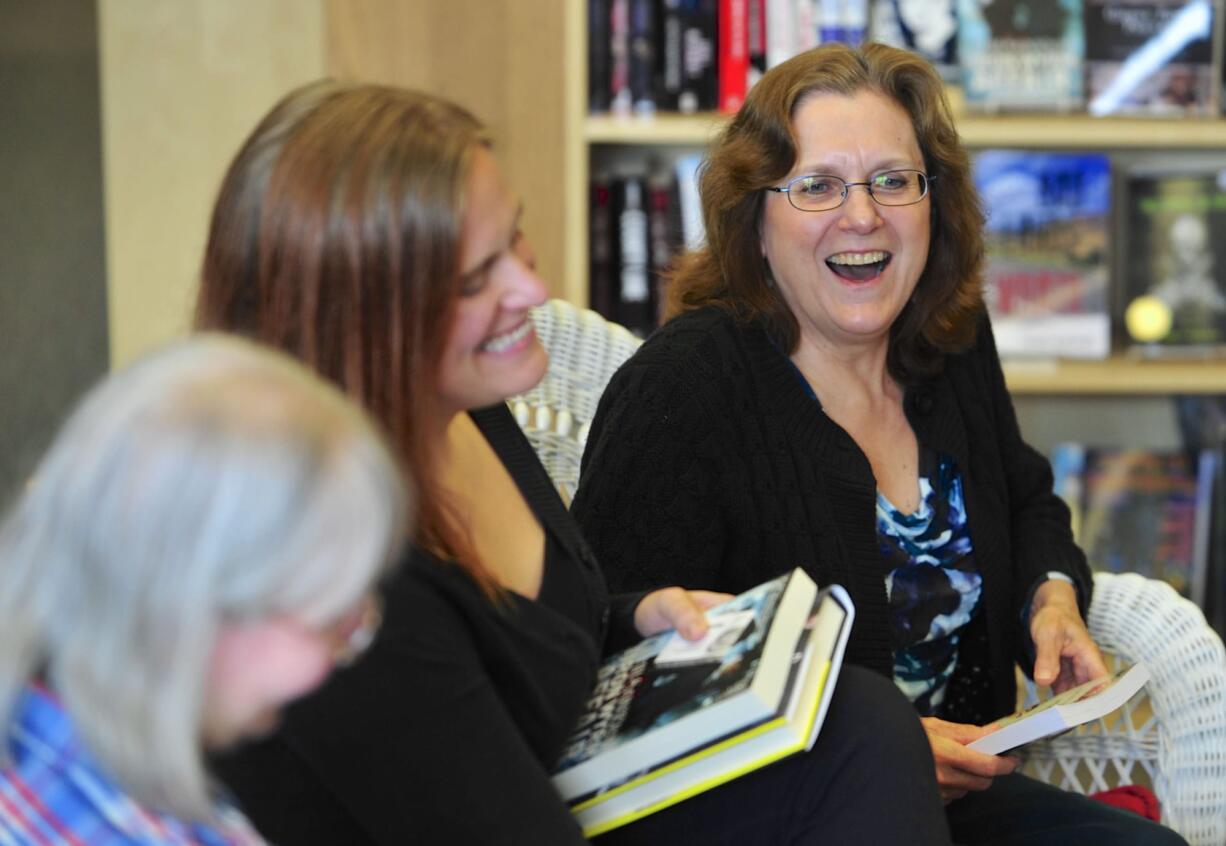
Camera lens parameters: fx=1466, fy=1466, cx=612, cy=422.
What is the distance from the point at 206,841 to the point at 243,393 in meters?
0.22

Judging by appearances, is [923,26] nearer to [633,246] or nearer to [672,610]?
[633,246]

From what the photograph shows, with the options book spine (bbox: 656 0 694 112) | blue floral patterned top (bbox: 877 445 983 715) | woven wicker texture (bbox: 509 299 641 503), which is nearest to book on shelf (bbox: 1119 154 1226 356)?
book spine (bbox: 656 0 694 112)

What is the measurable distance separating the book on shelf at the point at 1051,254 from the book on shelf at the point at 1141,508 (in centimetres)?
23

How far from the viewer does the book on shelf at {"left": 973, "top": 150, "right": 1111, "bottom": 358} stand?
2.29 m

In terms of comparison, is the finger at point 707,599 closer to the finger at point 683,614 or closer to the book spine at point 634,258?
the finger at point 683,614

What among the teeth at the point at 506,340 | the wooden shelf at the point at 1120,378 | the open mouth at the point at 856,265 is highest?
the open mouth at the point at 856,265

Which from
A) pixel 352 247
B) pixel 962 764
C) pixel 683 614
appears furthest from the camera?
pixel 962 764

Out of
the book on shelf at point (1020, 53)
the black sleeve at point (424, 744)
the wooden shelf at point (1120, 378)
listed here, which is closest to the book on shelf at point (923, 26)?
the book on shelf at point (1020, 53)

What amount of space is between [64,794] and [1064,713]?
804 millimetres

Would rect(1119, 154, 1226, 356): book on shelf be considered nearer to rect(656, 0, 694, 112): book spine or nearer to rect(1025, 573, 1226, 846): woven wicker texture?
rect(656, 0, 694, 112): book spine

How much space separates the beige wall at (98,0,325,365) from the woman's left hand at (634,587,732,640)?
121 cm

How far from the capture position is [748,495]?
1394 millimetres

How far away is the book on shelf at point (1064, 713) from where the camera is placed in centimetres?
118

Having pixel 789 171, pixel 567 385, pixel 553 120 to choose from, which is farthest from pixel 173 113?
pixel 789 171
